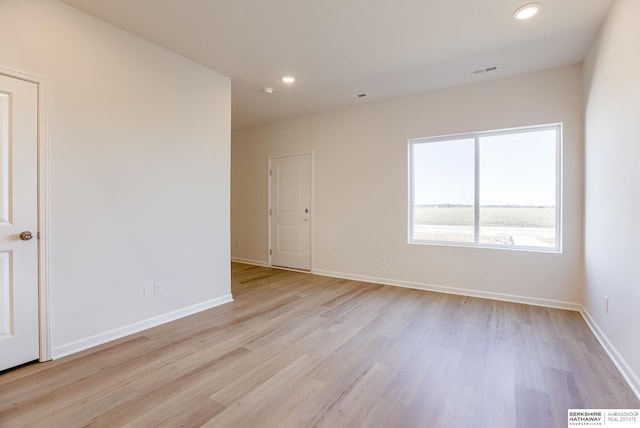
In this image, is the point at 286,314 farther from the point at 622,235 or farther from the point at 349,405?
the point at 622,235

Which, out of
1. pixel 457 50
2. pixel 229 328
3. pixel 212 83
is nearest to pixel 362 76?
pixel 457 50

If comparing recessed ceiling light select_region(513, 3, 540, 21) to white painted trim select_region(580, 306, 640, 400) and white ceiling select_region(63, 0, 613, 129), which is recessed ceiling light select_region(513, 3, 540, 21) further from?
white painted trim select_region(580, 306, 640, 400)

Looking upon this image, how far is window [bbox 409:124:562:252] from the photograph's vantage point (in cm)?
354

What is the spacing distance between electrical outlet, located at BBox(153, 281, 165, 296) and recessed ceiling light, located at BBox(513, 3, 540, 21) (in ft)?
12.8

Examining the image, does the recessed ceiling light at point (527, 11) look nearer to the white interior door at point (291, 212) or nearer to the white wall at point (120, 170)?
the white wall at point (120, 170)

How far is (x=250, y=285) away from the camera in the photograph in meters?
4.38

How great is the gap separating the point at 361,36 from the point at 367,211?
2.46 metres

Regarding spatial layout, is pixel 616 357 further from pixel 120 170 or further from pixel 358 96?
pixel 120 170

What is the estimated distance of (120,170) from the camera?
2.63m

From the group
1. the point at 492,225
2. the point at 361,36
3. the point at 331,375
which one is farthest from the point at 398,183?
the point at 331,375

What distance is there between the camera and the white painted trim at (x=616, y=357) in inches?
73.0

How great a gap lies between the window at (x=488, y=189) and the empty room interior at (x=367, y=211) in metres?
0.03

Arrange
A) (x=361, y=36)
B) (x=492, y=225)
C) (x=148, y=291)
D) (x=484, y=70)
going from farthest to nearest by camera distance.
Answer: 1. (x=492, y=225)
2. (x=484, y=70)
3. (x=148, y=291)
4. (x=361, y=36)

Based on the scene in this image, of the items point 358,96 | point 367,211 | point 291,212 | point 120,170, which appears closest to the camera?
point 120,170
